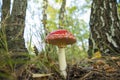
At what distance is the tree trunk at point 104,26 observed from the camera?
3.15 metres

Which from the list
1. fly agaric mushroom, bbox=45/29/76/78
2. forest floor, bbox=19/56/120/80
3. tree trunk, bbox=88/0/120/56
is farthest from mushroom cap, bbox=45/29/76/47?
tree trunk, bbox=88/0/120/56

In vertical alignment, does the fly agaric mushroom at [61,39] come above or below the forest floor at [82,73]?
above

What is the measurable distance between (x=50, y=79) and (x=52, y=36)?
0.92ft

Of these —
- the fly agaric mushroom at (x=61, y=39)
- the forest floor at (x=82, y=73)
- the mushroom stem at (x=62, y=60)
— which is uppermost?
the fly agaric mushroom at (x=61, y=39)

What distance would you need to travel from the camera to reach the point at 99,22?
3283 millimetres

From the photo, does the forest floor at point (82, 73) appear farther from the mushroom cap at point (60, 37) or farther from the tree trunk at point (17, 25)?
the tree trunk at point (17, 25)

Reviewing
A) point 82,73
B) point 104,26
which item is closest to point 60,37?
point 82,73

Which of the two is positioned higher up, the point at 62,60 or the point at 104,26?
the point at 104,26

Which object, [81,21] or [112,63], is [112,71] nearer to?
[112,63]

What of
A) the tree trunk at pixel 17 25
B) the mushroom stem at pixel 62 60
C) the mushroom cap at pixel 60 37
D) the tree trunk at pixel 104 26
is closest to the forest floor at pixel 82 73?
the mushroom stem at pixel 62 60

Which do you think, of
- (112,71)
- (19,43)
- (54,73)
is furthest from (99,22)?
(54,73)

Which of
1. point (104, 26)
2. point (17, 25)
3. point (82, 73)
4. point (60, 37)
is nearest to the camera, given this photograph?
point (60, 37)

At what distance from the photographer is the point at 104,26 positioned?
3256mm

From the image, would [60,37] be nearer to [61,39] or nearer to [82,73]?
[61,39]
